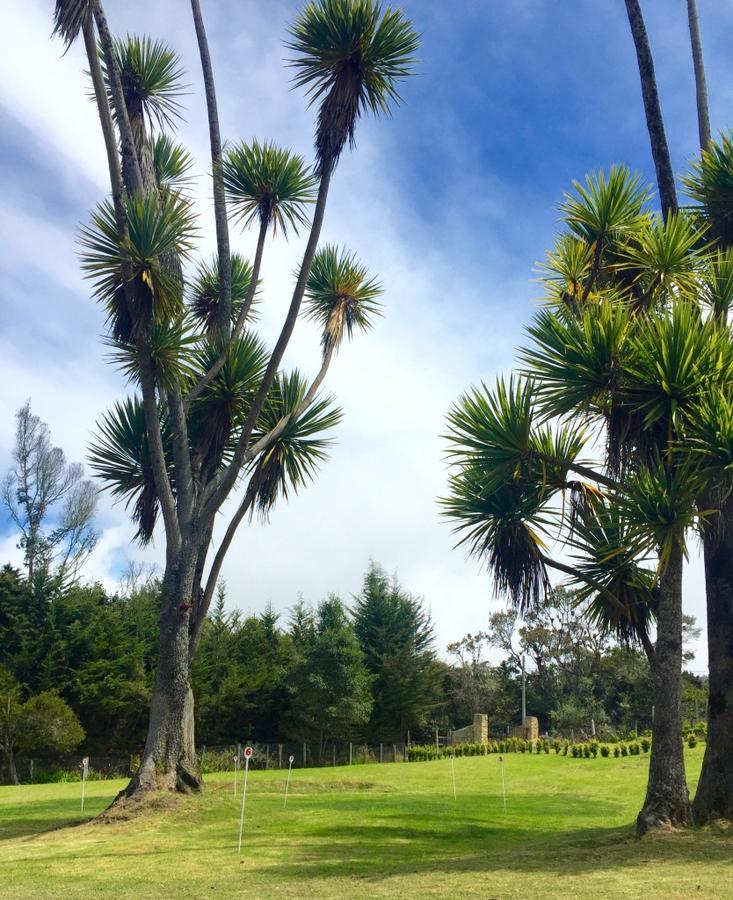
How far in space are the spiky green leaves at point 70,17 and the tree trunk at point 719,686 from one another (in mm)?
13539

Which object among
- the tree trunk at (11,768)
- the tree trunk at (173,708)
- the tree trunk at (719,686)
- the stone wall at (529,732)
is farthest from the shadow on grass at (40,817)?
the stone wall at (529,732)

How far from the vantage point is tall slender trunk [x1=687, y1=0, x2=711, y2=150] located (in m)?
15.3

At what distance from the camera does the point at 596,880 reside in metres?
8.97

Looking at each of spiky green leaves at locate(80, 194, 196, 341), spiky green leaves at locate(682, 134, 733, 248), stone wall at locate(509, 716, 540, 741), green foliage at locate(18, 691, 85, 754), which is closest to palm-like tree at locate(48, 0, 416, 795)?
spiky green leaves at locate(80, 194, 196, 341)

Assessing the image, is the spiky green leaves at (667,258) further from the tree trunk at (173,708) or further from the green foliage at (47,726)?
the green foliage at (47,726)

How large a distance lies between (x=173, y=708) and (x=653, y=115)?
12.9 meters

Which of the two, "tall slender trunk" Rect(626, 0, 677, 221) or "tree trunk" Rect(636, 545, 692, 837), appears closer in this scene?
"tree trunk" Rect(636, 545, 692, 837)

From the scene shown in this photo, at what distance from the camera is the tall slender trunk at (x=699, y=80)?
1528cm

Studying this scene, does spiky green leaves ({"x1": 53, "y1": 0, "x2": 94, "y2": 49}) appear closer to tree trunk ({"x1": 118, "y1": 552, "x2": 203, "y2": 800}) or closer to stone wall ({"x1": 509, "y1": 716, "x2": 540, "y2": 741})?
tree trunk ({"x1": 118, "y1": 552, "x2": 203, "y2": 800})

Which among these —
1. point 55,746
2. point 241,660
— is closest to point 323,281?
point 55,746

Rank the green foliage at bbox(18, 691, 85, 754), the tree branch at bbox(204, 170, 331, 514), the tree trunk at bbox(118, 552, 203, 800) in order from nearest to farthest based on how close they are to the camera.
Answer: the tree trunk at bbox(118, 552, 203, 800)
the tree branch at bbox(204, 170, 331, 514)
the green foliage at bbox(18, 691, 85, 754)

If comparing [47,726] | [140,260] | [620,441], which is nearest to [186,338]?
[140,260]

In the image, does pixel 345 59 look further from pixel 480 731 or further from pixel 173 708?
pixel 480 731

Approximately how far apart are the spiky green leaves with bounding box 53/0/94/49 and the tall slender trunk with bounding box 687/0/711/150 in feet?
35.6
